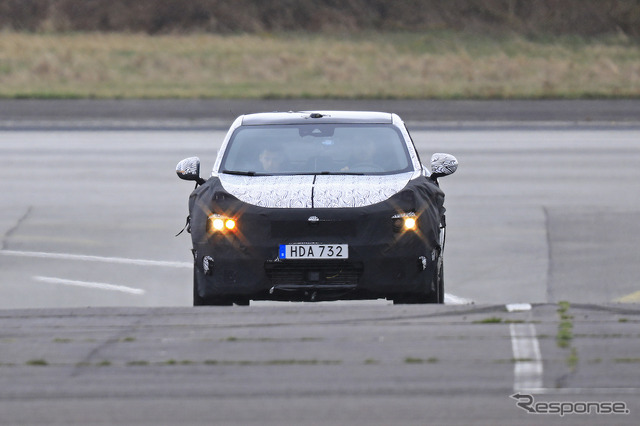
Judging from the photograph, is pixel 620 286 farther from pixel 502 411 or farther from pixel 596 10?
pixel 596 10

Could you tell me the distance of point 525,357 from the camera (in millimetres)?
5625

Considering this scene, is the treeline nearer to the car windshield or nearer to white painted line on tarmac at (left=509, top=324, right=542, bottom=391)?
the car windshield

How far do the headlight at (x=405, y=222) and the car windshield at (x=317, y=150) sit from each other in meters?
0.95

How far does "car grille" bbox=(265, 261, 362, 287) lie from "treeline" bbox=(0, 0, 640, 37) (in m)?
72.3

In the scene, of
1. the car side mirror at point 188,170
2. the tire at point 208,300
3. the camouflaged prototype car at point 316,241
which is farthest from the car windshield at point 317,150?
the tire at point 208,300

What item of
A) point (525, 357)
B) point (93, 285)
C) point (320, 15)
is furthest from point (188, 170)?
point (320, 15)

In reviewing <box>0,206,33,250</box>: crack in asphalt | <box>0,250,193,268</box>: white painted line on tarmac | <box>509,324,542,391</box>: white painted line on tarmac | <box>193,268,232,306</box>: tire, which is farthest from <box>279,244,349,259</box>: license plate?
<box>0,206,33,250</box>: crack in asphalt

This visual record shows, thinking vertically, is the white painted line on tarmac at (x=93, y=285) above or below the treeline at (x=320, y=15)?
below

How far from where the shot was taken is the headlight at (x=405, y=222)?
28.8 ft

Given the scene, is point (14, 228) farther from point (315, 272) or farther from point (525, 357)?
point (525, 357)

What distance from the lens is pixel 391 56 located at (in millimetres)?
56500

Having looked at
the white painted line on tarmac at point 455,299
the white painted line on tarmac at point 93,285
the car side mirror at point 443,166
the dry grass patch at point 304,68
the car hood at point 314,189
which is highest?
the dry grass patch at point 304,68

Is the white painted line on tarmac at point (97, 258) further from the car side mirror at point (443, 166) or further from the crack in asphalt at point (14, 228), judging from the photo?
the car side mirror at point (443, 166)

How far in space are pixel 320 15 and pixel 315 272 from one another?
253ft
